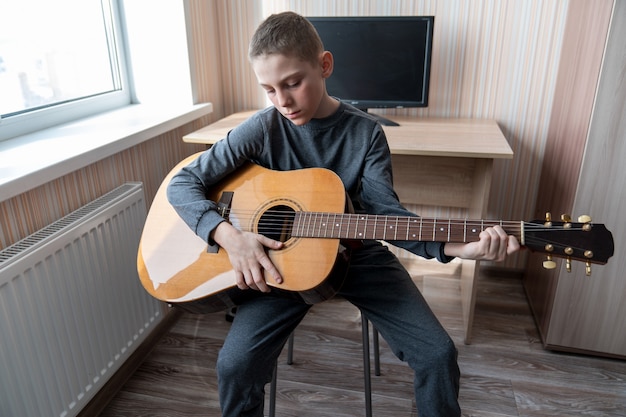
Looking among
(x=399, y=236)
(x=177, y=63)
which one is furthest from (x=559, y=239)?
(x=177, y=63)

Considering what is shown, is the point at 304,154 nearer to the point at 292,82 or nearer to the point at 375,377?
the point at 292,82

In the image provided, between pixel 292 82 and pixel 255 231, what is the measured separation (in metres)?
0.37

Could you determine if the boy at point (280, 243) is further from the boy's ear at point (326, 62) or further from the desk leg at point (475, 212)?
the desk leg at point (475, 212)

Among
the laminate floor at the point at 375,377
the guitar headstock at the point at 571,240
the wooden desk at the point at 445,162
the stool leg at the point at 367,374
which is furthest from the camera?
the wooden desk at the point at 445,162

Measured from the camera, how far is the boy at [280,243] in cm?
110

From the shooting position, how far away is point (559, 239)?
96 cm

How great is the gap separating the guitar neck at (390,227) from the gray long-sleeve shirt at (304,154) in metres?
0.14

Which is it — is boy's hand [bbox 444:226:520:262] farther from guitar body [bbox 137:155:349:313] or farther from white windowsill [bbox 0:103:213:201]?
white windowsill [bbox 0:103:213:201]

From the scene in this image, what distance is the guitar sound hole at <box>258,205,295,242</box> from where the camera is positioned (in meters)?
1.16

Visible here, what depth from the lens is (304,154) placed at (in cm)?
130

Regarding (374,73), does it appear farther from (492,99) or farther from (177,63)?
(177,63)

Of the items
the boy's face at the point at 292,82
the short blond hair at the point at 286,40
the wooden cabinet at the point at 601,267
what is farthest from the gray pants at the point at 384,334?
the wooden cabinet at the point at 601,267

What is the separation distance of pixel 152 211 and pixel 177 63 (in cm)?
84

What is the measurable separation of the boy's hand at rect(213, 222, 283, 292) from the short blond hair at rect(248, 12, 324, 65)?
1.41 ft
